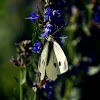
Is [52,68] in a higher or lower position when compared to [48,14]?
lower

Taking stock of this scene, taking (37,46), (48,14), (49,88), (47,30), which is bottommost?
(49,88)

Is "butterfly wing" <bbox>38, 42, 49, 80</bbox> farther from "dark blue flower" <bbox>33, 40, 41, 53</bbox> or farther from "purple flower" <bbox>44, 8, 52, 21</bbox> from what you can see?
"purple flower" <bbox>44, 8, 52, 21</bbox>

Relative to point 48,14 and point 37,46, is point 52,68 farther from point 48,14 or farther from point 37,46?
A: point 48,14

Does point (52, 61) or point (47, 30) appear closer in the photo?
point (47, 30)

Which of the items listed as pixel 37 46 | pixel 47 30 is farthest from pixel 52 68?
pixel 47 30

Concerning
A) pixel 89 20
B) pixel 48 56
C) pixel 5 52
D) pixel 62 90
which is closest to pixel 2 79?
pixel 5 52

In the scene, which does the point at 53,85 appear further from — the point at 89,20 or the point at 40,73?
the point at 89,20
